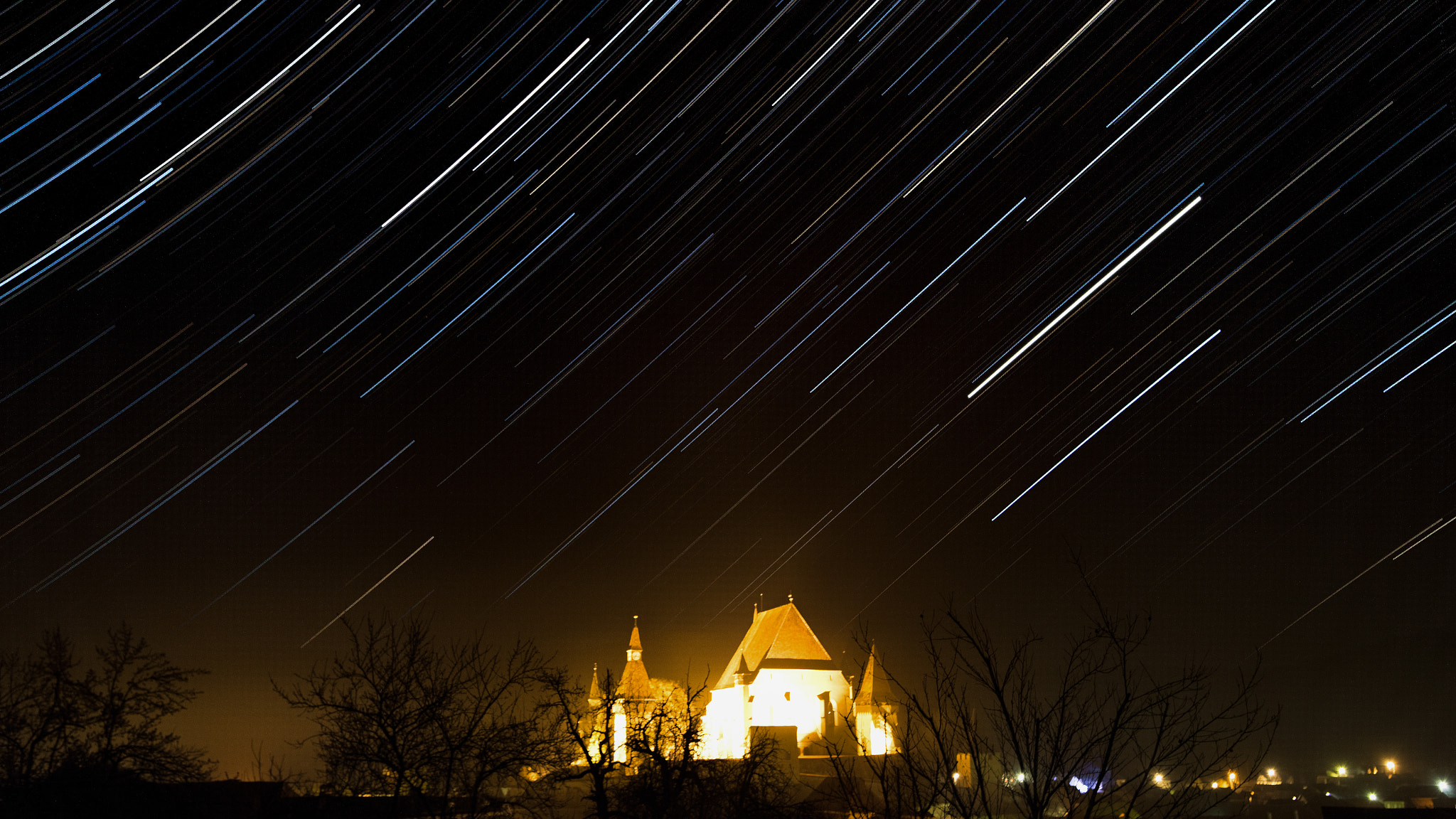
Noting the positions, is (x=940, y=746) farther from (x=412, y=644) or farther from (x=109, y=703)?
(x=109, y=703)

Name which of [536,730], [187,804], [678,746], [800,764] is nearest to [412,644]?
[536,730]

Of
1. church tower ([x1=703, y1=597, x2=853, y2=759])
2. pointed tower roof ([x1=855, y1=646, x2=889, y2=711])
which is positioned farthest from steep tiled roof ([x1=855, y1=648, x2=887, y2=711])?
church tower ([x1=703, y1=597, x2=853, y2=759])

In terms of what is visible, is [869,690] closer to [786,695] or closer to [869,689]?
[869,689]

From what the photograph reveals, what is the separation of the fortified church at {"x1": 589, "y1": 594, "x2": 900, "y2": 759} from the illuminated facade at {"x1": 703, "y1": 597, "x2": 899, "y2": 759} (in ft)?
0.19

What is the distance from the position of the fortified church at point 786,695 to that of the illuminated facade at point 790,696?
58 mm

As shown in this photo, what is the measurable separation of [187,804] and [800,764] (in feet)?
169

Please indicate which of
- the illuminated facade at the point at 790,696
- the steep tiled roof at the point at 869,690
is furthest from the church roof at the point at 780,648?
the steep tiled roof at the point at 869,690

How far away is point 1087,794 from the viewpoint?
5.41 m

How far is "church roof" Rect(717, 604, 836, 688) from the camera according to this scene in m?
72.3

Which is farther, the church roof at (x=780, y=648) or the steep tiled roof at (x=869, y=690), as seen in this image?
the church roof at (x=780, y=648)

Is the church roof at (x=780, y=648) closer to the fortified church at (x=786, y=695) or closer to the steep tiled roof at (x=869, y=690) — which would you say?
the fortified church at (x=786, y=695)

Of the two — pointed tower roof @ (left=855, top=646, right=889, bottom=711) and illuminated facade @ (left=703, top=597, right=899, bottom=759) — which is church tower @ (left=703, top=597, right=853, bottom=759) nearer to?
illuminated facade @ (left=703, top=597, right=899, bottom=759)

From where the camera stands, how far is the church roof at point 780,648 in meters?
72.3

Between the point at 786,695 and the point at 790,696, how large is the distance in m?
0.31
